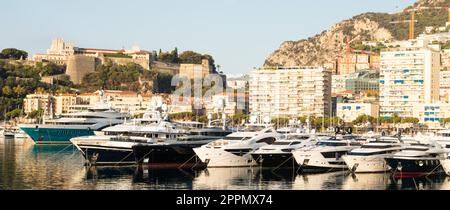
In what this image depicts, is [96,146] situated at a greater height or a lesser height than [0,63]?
lesser

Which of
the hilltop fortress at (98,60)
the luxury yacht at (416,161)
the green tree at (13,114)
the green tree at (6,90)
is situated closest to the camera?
the luxury yacht at (416,161)

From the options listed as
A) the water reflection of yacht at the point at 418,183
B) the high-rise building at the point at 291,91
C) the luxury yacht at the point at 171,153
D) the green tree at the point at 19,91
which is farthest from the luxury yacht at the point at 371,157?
the green tree at the point at 19,91

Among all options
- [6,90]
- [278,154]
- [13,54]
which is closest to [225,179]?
[278,154]

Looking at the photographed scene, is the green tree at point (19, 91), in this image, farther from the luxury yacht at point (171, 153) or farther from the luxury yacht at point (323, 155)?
the luxury yacht at point (323, 155)

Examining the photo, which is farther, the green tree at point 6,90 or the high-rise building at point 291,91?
the green tree at point 6,90

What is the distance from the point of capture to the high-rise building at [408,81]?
107188 millimetres

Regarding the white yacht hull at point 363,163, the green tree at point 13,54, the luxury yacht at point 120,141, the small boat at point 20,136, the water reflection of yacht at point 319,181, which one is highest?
the green tree at point 13,54

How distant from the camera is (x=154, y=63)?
15338cm

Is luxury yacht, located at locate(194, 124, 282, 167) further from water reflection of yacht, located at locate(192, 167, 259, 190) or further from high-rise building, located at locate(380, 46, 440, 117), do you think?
high-rise building, located at locate(380, 46, 440, 117)

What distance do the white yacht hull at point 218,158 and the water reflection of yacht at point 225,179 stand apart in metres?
0.51

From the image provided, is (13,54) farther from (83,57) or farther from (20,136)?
(20,136)

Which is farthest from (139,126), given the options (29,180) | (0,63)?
(0,63)
